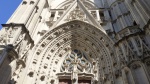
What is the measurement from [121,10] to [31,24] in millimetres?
5557

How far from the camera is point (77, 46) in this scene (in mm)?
11773

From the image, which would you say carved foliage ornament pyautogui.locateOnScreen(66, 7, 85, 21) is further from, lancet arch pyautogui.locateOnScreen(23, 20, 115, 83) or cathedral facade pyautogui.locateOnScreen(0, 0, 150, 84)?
lancet arch pyautogui.locateOnScreen(23, 20, 115, 83)

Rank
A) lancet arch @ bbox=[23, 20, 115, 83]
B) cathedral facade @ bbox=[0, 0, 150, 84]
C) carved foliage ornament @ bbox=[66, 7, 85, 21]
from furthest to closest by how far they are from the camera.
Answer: carved foliage ornament @ bbox=[66, 7, 85, 21]
lancet arch @ bbox=[23, 20, 115, 83]
cathedral facade @ bbox=[0, 0, 150, 84]

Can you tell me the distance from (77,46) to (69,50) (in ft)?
1.83

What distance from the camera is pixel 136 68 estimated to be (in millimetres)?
7230

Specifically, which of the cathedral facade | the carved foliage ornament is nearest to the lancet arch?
the cathedral facade

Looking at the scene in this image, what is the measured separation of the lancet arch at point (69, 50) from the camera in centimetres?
956

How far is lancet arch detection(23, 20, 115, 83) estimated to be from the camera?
9.56 metres

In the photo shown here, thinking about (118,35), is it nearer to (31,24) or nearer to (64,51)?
(64,51)

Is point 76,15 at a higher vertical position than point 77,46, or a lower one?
higher

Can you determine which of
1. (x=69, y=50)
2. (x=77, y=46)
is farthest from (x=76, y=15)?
(x=69, y=50)

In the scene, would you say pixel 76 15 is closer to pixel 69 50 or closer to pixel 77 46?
pixel 77 46

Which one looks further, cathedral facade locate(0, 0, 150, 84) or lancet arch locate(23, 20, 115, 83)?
lancet arch locate(23, 20, 115, 83)

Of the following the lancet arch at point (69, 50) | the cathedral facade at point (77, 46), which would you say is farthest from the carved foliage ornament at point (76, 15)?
the lancet arch at point (69, 50)
